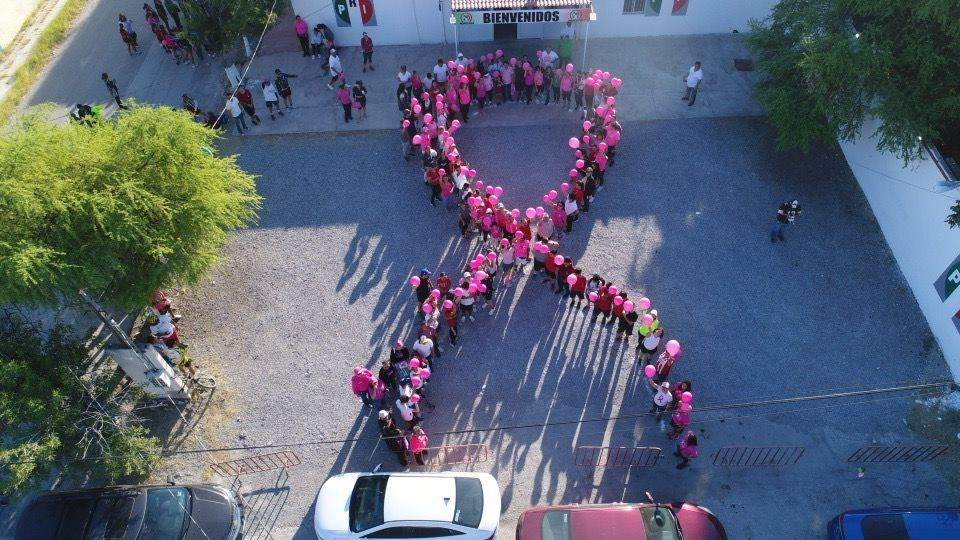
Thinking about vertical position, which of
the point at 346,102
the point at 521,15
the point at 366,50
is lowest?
the point at 346,102

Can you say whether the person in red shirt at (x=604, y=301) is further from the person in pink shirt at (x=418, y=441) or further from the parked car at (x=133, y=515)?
the parked car at (x=133, y=515)

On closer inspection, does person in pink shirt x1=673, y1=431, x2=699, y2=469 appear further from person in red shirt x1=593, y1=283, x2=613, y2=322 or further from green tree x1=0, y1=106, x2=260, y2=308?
green tree x1=0, y1=106, x2=260, y2=308

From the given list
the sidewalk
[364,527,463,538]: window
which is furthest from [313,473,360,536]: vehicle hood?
the sidewalk

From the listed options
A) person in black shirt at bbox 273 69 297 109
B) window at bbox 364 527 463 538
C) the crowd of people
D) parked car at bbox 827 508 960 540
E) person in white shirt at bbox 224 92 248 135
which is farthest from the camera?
person in black shirt at bbox 273 69 297 109

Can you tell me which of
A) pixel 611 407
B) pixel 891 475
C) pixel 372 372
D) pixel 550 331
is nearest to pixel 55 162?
pixel 372 372

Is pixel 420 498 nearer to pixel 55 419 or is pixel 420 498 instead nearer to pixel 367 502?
pixel 367 502

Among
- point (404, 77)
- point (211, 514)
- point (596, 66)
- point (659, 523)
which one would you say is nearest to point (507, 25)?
point (596, 66)
